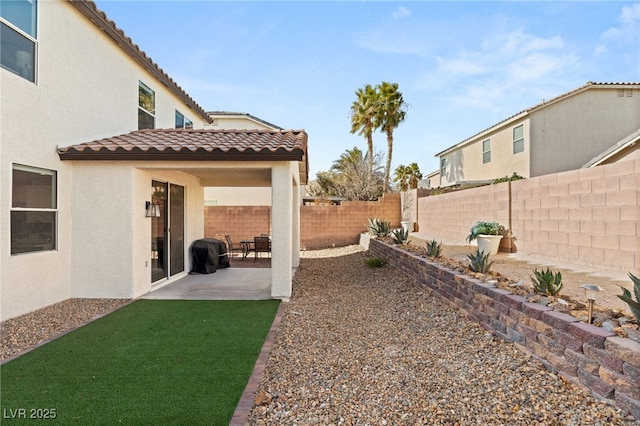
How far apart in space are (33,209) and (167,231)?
3461mm

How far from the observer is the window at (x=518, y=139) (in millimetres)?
19492

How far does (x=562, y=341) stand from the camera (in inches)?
148

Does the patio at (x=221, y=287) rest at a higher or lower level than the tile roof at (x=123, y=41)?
lower

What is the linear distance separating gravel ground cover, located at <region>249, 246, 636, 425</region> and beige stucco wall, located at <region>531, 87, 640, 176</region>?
1591 cm

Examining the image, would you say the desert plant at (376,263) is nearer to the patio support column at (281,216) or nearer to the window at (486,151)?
the patio support column at (281,216)

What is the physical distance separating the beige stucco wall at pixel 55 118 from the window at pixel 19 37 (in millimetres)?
132

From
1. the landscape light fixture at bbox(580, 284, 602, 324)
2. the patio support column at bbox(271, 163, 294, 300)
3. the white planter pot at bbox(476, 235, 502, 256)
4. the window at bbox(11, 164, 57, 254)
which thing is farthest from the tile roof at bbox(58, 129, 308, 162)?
the white planter pot at bbox(476, 235, 502, 256)

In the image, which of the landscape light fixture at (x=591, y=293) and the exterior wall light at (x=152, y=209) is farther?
the exterior wall light at (x=152, y=209)

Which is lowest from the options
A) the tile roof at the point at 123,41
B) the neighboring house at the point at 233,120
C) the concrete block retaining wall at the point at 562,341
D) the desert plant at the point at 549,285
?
the concrete block retaining wall at the point at 562,341

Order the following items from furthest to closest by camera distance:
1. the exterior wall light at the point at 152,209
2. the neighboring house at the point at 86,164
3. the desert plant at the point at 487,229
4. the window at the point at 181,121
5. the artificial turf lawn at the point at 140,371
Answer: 1. the window at the point at 181,121
2. the desert plant at the point at 487,229
3. the exterior wall light at the point at 152,209
4. the neighboring house at the point at 86,164
5. the artificial turf lawn at the point at 140,371

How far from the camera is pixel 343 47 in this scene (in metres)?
13.4

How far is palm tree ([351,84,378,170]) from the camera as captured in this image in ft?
89.4

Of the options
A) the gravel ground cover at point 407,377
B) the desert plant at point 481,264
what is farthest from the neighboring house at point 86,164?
the desert plant at point 481,264

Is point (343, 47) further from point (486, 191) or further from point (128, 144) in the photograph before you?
point (128, 144)
